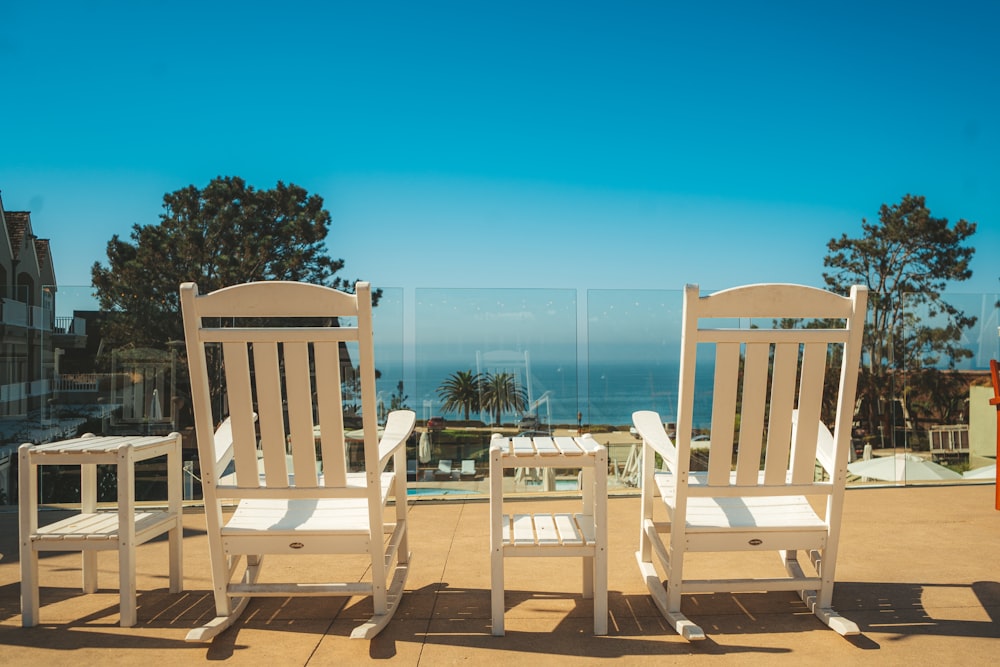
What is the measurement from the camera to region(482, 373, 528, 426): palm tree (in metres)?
4.81

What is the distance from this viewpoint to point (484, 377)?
480cm

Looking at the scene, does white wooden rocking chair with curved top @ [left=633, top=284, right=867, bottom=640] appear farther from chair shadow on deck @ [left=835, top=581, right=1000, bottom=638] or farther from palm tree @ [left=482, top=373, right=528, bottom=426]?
palm tree @ [left=482, top=373, right=528, bottom=426]

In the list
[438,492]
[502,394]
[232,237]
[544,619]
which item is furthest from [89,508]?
[232,237]

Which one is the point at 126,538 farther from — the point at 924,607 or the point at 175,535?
the point at 924,607

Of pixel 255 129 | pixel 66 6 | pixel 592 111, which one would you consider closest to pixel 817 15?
pixel 592 111

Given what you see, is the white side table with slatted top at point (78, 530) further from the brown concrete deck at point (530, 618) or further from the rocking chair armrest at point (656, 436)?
the rocking chair armrest at point (656, 436)

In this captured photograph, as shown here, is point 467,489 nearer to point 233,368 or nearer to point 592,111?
point 233,368

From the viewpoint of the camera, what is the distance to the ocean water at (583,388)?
4766 millimetres

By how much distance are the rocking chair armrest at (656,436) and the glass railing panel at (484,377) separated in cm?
198

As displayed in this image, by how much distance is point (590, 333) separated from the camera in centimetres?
482

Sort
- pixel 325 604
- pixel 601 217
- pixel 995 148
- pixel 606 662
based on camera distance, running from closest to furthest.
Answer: pixel 606 662 → pixel 325 604 → pixel 995 148 → pixel 601 217

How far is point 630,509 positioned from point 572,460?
6.86ft

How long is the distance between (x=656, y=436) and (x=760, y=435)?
372mm

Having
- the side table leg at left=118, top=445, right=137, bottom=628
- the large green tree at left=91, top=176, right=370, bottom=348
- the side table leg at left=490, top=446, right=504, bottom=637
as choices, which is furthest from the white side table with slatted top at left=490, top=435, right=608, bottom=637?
the large green tree at left=91, top=176, right=370, bottom=348
